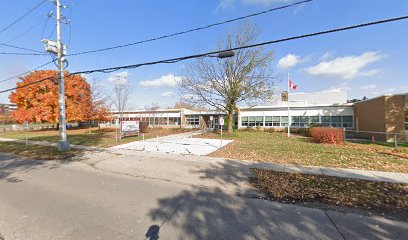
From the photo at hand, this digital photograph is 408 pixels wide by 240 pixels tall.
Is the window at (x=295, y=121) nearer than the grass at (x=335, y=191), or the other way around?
the grass at (x=335, y=191)

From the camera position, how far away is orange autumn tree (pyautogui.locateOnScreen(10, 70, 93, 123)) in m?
23.4

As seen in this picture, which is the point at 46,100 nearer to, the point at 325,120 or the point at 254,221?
the point at 254,221

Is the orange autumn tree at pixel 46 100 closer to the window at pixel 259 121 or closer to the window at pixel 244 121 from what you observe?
the window at pixel 244 121

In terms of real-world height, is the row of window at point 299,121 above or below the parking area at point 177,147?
above

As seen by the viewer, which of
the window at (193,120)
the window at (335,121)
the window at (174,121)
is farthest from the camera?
the window at (174,121)

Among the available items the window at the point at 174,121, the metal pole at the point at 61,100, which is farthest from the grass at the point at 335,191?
the window at the point at 174,121

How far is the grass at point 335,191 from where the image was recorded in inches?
161

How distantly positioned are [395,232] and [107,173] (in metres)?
7.51

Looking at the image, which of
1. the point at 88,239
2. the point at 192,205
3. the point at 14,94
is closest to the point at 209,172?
the point at 192,205

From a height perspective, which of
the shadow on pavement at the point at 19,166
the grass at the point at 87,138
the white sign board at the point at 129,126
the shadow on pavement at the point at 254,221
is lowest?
the shadow on pavement at the point at 254,221

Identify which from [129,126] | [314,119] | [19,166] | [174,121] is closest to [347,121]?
[314,119]

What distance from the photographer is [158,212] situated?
3.75m

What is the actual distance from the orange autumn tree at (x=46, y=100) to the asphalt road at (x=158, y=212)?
70.3ft

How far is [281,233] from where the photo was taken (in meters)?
3.04
